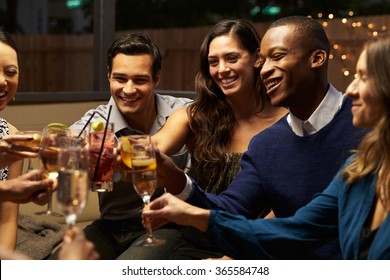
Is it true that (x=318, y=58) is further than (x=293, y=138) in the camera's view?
Yes

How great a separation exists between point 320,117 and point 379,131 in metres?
0.67

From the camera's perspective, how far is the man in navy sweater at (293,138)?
9.42ft

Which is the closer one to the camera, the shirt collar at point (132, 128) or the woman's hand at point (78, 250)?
the woman's hand at point (78, 250)

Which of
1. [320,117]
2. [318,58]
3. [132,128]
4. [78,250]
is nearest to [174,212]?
[78,250]

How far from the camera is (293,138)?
2.96 m

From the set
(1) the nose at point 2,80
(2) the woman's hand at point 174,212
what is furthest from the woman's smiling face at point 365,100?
(1) the nose at point 2,80

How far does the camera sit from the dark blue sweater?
2.87 metres

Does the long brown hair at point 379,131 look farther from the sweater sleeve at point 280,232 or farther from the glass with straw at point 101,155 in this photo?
the glass with straw at point 101,155

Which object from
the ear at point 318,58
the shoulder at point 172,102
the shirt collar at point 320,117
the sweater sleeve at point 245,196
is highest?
the ear at point 318,58

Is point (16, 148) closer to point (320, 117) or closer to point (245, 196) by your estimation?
point (245, 196)
